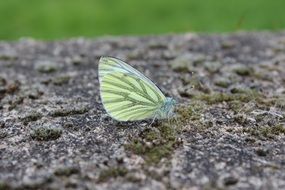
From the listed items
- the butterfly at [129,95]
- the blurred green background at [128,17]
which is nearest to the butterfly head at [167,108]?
the butterfly at [129,95]

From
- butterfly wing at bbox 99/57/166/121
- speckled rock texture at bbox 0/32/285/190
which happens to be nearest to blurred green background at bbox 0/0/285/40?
speckled rock texture at bbox 0/32/285/190

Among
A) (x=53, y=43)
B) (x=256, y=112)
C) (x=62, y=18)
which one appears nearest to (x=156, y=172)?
(x=256, y=112)

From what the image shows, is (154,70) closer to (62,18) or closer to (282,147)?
(282,147)

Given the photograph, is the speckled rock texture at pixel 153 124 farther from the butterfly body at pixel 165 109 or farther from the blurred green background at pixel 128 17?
the blurred green background at pixel 128 17

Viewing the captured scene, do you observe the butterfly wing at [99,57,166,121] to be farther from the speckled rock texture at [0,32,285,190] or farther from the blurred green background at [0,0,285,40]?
the blurred green background at [0,0,285,40]

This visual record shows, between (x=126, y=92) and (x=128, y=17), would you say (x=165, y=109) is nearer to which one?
(x=126, y=92)
